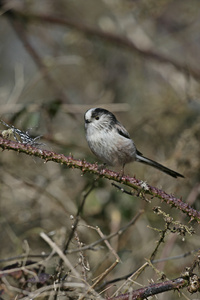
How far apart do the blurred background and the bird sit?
22cm

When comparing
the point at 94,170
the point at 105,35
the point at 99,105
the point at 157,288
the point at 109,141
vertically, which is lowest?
the point at 157,288

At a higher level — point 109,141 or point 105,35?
point 105,35

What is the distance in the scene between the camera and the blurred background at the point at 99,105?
Answer: 444cm

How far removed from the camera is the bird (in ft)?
14.6

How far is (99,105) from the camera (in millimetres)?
4816

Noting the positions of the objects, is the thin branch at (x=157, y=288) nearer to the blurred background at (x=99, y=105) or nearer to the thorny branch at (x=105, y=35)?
the blurred background at (x=99, y=105)

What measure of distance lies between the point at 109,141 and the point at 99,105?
55cm

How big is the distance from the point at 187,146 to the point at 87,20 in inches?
160

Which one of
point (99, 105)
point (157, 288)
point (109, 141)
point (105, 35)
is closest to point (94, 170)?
point (157, 288)

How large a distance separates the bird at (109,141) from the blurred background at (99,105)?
0.71 feet

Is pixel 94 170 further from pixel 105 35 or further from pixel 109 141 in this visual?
pixel 105 35

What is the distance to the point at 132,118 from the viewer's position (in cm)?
635

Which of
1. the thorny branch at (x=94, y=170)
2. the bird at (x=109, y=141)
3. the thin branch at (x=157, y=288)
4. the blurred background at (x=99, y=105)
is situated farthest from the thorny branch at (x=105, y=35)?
the thin branch at (x=157, y=288)

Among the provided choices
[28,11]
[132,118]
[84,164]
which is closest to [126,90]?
[132,118]
